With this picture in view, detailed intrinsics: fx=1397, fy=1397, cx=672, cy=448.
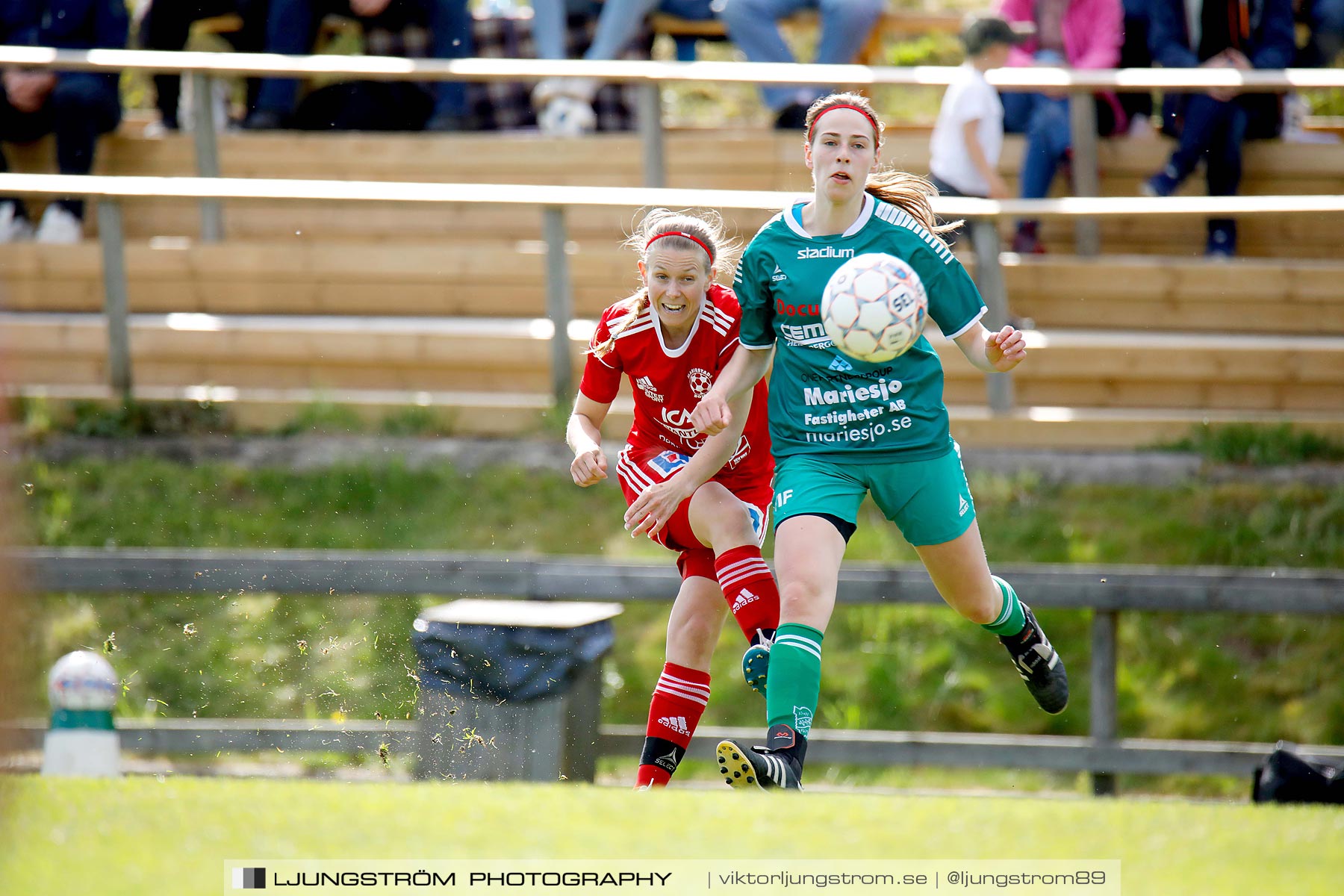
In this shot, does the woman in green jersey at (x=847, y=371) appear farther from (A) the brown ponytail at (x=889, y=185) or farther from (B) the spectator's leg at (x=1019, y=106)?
(B) the spectator's leg at (x=1019, y=106)

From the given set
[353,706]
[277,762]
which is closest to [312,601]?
[277,762]

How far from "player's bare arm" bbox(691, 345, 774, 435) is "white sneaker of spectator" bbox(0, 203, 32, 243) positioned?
5.83 m

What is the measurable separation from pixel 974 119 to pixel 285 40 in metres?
4.56

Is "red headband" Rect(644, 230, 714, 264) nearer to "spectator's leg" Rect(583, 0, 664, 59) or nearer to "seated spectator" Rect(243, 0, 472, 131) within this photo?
"spectator's leg" Rect(583, 0, 664, 59)

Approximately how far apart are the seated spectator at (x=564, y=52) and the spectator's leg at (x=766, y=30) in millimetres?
602

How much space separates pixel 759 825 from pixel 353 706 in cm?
293

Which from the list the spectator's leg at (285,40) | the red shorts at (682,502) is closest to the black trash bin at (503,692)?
the red shorts at (682,502)

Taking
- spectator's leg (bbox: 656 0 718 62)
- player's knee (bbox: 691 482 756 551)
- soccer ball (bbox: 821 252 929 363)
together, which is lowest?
player's knee (bbox: 691 482 756 551)

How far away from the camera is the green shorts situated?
426 cm

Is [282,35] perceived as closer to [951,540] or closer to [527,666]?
[527,666]

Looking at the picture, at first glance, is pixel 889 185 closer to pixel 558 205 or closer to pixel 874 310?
pixel 874 310

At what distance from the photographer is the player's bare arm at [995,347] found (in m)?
4.14

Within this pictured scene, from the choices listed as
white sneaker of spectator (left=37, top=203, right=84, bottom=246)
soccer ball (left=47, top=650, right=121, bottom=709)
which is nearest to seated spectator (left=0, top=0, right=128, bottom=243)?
white sneaker of spectator (left=37, top=203, right=84, bottom=246)

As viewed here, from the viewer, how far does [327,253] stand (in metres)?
8.25
